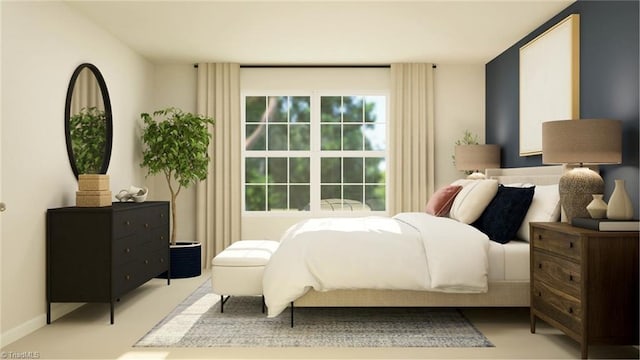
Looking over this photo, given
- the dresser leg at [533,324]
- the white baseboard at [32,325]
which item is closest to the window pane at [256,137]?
the white baseboard at [32,325]

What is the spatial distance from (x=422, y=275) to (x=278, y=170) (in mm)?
3328

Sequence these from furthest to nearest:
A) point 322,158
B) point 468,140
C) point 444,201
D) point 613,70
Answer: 1. point 322,158
2. point 468,140
3. point 444,201
4. point 613,70

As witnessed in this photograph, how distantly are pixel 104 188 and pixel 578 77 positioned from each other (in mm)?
3702

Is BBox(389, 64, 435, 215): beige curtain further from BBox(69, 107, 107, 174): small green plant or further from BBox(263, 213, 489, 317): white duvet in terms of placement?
BBox(69, 107, 107, 174): small green plant

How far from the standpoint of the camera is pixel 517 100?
17.6 ft

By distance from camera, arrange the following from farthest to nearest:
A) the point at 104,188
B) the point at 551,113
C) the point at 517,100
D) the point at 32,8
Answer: the point at 517,100 < the point at 551,113 < the point at 104,188 < the point at 32,8

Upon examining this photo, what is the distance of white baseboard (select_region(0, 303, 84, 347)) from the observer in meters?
3.26

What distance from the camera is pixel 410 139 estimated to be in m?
6.26

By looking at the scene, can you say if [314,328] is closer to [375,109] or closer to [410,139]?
[410,139]

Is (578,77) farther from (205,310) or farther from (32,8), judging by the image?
(32,8)

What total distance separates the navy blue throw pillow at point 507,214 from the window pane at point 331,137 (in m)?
2.76

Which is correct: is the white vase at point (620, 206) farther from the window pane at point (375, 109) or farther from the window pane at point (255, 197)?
the window pane at point (255, 197)

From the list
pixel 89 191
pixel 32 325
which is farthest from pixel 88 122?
pixel 32 325

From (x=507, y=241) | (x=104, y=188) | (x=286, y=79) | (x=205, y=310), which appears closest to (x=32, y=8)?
(x=104, y=188)
